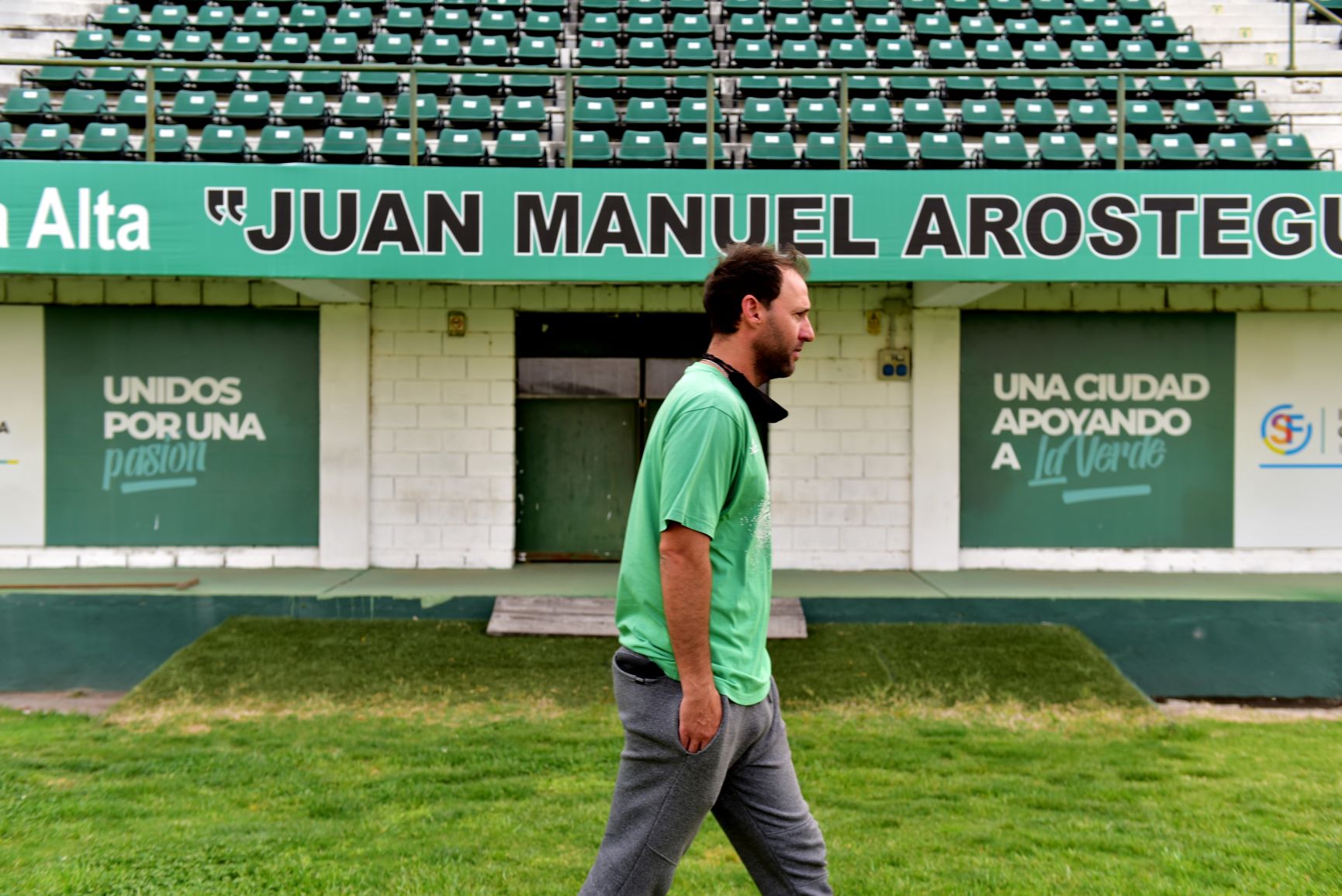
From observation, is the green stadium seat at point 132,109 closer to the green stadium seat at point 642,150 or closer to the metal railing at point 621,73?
the metal railing at point 621,73

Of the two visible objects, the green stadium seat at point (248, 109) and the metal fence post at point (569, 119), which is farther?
the green stadium seat at point (248, 109)

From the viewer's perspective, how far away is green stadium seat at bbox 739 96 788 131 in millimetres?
11922

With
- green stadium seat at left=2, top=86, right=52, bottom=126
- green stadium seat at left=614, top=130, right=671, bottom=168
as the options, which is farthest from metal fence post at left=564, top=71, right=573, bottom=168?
green stadium seat at left=2, top=86, right=52, bottom=126

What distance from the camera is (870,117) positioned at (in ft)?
39.9

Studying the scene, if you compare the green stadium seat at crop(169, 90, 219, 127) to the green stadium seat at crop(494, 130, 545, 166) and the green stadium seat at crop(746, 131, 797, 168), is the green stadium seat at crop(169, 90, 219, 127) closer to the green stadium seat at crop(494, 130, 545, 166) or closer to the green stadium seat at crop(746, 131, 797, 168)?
the green stadium seat at crop(494, 130, 545, 166)

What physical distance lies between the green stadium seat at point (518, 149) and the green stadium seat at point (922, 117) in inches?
156

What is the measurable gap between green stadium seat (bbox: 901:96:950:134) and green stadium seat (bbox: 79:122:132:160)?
25.5 feet

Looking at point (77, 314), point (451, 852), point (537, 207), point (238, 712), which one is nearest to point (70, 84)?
point (77, 314)

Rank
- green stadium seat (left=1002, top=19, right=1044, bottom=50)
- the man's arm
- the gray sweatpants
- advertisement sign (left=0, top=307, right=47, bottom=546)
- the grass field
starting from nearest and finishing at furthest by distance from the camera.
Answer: the man's arm
the gray sweatpants
the grass field
advertisement sign (left=0, top=307, right=47, bottom=546)
green stadium seat (left=1002, top=19, right=1044, bottom=50)

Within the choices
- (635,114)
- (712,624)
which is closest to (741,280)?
(712,624)

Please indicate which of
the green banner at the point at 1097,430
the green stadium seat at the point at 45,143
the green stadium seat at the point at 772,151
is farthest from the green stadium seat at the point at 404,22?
the green banner at the point at 1097,430

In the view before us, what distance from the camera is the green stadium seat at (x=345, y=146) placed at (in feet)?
35.6

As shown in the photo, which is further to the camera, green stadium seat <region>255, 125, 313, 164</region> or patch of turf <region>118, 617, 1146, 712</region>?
green stadium seat <region>255, 125, 313, 164</region>

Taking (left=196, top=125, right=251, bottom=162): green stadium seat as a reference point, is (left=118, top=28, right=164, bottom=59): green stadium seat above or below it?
above
